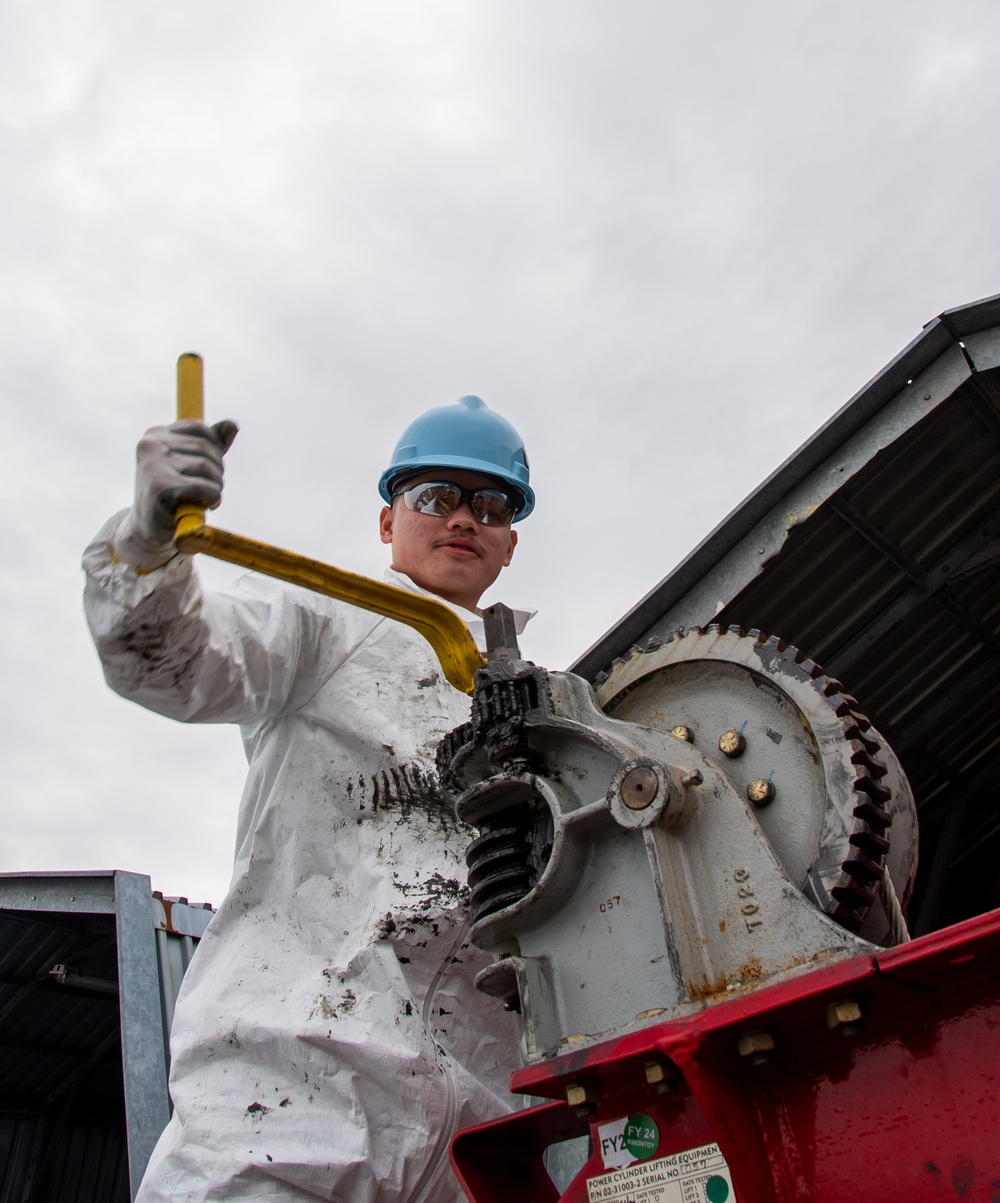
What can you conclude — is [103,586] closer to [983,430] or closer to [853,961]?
[853,961]

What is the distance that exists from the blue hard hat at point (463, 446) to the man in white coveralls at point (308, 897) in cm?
58

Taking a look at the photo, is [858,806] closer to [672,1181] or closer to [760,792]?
[760,792]

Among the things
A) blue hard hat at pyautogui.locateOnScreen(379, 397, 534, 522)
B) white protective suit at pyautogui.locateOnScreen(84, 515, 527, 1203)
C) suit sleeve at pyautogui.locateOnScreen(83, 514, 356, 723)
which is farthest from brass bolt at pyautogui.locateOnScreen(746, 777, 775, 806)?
blue hard hat at pyautogui.locateOnScreen(379, 397, 534, 522)

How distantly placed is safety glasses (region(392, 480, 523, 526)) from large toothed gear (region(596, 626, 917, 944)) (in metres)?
0.83

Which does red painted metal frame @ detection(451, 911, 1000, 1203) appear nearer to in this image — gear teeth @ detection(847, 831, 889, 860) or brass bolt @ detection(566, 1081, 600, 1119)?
brass bolt @ detection(566, 1081, 600, 1119)

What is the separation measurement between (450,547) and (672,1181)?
1653mm

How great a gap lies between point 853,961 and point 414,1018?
1.05 meters

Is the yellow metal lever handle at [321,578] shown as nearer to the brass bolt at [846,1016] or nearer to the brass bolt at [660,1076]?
the brass bolt at [660,1076]

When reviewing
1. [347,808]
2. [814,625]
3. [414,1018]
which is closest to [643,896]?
[414,1018]

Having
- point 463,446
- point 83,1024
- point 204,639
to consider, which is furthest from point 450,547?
point 83,1024

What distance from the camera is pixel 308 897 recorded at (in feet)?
7.45

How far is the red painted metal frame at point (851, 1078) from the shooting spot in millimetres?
1355

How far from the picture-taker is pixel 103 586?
1991 mm

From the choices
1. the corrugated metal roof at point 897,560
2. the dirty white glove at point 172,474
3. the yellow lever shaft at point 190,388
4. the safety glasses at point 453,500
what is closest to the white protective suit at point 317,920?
the dirty white glove at point 172,474
